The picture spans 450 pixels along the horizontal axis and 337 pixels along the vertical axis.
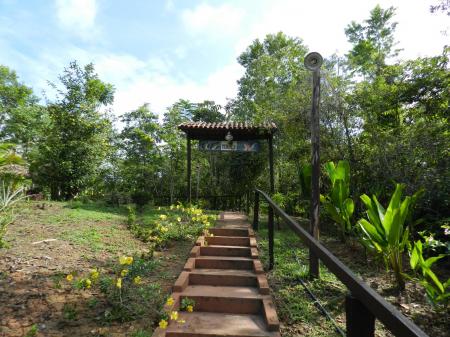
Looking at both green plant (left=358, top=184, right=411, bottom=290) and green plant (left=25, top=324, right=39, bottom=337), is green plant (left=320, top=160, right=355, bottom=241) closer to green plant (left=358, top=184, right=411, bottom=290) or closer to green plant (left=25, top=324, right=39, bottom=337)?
green plant (left=358, top=184, right=411, bottom=290)

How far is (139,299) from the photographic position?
2881mm

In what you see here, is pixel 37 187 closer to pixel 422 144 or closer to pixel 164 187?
pixel 164 187

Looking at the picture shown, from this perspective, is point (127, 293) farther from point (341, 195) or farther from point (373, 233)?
point (341, 195)

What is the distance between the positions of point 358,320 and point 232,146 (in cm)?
800

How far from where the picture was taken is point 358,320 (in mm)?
1154

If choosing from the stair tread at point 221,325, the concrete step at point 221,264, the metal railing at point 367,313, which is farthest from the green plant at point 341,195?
the metal railing at point 367,313

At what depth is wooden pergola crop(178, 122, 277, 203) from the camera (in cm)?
845

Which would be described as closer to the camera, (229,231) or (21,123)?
(229,231)

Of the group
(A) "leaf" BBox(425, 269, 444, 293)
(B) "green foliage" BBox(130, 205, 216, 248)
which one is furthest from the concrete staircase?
(A) "leaf" BBox(425, 269, 444, 293)

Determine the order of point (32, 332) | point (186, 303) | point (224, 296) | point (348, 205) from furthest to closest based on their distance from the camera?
point (348, 205) → point (224, 296) → point (186, 303) → point (32, 332)

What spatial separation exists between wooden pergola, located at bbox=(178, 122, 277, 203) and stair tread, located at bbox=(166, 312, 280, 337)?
5.56 metres

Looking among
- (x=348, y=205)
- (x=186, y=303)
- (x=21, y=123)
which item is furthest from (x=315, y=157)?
(x=21, y=123)

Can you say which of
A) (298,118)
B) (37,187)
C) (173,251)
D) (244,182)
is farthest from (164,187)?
(173,251)

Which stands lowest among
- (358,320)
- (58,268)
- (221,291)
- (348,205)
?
(221,291)
